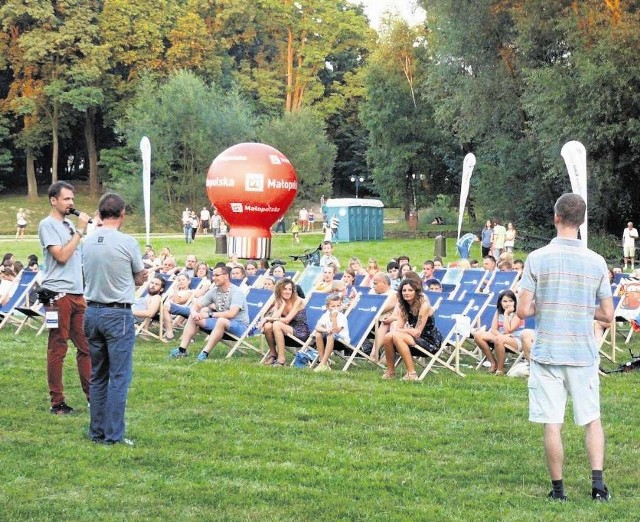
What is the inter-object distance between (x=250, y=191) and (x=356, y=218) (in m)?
14.1

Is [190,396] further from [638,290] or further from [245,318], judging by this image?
[638,290]

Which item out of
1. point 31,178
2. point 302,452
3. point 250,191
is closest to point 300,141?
point 31,178

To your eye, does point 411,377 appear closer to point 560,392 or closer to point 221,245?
point 560,392

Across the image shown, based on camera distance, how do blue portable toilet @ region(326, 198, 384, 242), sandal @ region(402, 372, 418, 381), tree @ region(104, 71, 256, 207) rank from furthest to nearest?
tree @ region(104, 71, 256, 207) → blue portable toilet @ region(326, 198, 384, 242) → sandal @ region(402, 372, 418, 381)

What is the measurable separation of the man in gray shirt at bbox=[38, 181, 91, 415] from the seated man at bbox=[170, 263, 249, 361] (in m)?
3.56

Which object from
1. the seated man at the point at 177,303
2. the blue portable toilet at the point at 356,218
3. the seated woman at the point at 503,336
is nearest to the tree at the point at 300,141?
the blue portable toilet at the point at 356,218

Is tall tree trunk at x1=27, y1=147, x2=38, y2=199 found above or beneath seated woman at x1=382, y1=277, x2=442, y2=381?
above

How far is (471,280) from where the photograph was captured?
15.0m

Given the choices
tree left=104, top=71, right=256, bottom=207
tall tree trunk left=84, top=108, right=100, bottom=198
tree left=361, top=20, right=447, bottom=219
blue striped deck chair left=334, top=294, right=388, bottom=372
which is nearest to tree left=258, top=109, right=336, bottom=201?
tree left=361, top=20, right=447, bottom=219

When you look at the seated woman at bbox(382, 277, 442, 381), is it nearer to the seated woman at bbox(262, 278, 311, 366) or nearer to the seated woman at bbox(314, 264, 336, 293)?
the seated woman at bbox(262, 278, 311, 366)

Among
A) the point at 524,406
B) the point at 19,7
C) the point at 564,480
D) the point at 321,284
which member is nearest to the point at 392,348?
the point at 524,406

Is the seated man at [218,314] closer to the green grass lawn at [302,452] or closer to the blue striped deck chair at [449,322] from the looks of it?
the green grass lawn at [302,452]

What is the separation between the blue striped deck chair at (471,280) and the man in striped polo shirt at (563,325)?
9075mm

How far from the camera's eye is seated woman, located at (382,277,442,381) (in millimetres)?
10008
